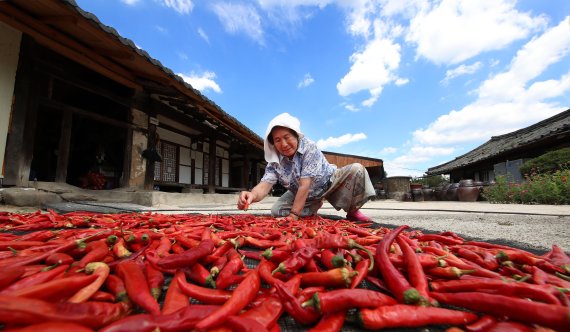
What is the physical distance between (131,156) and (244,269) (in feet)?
21.7

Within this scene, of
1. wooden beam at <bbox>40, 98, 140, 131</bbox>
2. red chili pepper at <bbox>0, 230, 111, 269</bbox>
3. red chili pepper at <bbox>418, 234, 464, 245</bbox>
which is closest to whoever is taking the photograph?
red chili pepper at <bbox>0, 230, 111, 269</bbox>

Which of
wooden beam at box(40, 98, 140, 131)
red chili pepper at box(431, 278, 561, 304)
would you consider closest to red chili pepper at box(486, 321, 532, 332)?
red chili pepper at box(431, 278, 561, 304)

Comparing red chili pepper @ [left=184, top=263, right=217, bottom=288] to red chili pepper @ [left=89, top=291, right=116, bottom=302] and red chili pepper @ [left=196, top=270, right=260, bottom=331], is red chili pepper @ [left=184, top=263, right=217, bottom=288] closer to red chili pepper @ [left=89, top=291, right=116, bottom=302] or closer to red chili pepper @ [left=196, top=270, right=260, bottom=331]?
red chili pepper @ [left=196, top=270, right=260, bottom=331]

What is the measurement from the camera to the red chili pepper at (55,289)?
0.80 m

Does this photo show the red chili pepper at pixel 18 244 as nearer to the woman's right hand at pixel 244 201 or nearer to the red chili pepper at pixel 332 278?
the red chili pepper at pixel 332 278

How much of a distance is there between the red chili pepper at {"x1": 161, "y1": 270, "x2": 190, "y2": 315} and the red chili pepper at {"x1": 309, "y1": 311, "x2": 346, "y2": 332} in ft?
1.42

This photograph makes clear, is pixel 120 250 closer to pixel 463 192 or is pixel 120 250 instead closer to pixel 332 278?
pixel 332 278

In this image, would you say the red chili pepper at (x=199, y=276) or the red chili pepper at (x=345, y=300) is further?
the red chili pepper at (x=199, y=276)

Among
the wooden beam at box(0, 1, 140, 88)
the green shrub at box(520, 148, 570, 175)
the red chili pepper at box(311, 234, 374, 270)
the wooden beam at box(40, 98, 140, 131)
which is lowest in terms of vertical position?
the red chili pepper at box(311, 234, 374, 270)

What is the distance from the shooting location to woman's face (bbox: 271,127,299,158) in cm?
324

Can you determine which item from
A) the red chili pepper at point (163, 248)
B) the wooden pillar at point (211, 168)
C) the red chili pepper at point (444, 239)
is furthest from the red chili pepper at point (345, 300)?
the wooden pillar at point (211, 168)

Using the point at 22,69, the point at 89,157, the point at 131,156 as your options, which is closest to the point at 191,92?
the point at 131,156

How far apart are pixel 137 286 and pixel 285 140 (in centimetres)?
245

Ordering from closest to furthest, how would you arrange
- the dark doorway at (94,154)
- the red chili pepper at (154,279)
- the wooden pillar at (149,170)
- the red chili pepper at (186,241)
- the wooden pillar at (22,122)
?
the red chili pepper at (154,279) < the red chili pepper at (186,241) < the wooden pillar at (22,122) < the wooden pillar at (149,170) < the dark doorway at (94,154)
